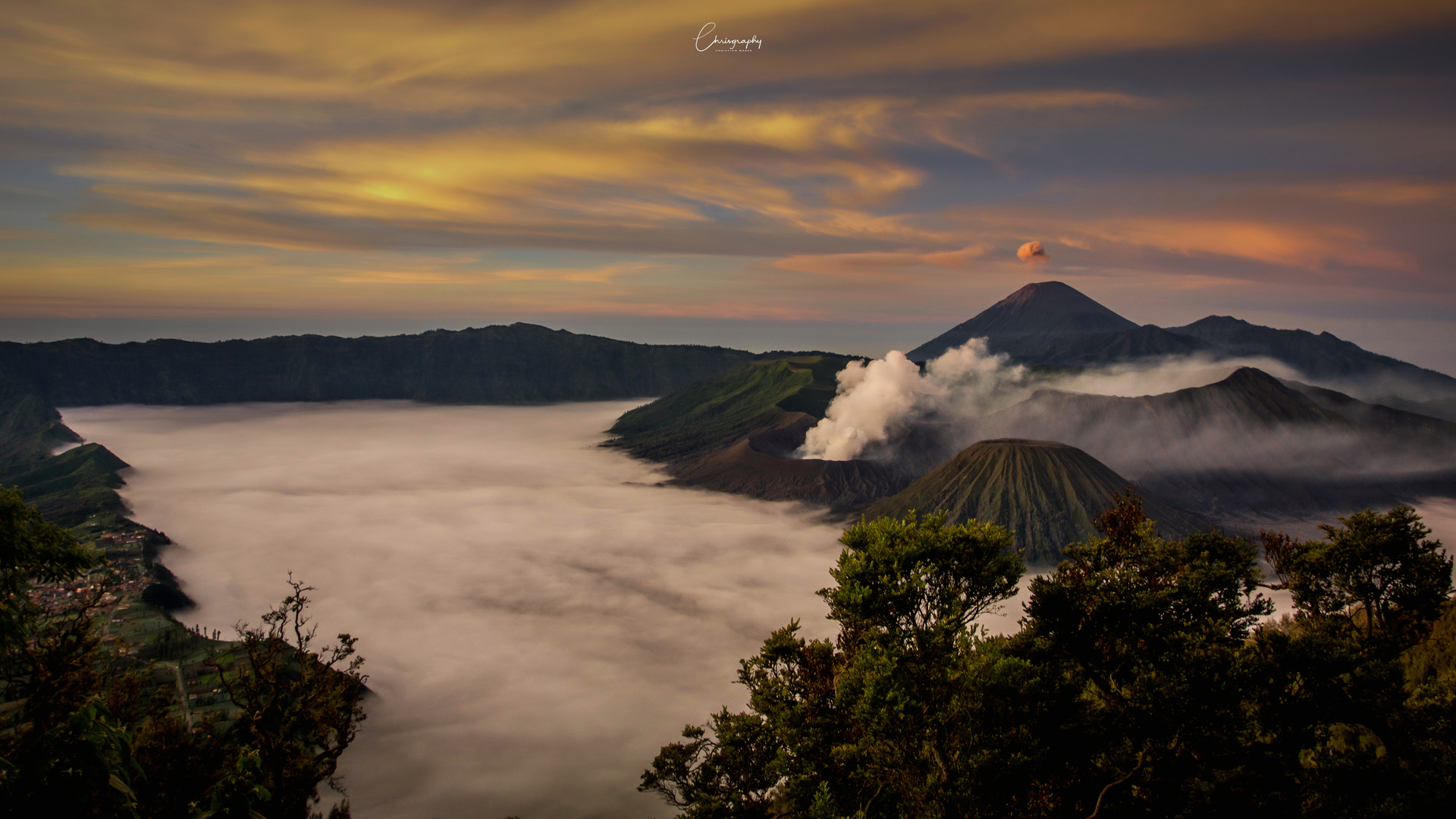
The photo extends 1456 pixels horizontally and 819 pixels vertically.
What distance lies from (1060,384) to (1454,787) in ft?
649

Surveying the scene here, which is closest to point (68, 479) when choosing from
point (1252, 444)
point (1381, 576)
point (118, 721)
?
point (118, 721)

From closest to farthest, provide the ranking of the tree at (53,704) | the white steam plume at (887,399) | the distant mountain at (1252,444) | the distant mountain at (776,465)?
the tree at (53,704), the distant mountain at (1252,444), the distant mountain at (776,465), the white steam plume at (887,399)

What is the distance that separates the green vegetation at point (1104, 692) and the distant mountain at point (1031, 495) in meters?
76.2

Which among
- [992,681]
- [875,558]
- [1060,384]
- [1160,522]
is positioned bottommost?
[1160,522]

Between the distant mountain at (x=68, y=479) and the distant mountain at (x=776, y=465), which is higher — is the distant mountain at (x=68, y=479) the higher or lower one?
the lower one

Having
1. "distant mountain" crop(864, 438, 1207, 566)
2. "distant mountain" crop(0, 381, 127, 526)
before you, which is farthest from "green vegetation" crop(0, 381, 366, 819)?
"distant mountain" crop(0, 381, 127, 526)

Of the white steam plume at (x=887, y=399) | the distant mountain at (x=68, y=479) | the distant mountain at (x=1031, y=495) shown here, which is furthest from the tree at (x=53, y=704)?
the distant mountain at (x=68, y=479)

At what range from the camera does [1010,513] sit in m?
101

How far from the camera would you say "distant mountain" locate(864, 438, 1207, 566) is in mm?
96125

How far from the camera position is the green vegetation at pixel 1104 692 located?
1628 cm

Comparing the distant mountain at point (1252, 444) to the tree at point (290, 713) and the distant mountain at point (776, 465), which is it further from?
the tree at point (290, 713)

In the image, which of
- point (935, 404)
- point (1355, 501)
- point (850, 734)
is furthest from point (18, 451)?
point (1355, 501)

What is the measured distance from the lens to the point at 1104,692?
731 inches

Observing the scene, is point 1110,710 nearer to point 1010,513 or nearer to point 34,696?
point 34,696
